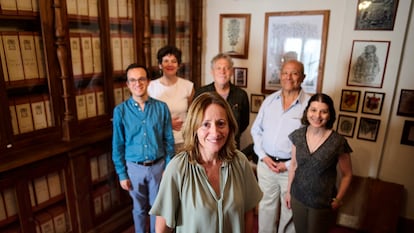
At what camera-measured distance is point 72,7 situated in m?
2.09

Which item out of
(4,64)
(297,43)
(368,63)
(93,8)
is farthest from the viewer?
(297,43)

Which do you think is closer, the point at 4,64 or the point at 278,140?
the point at 4,64

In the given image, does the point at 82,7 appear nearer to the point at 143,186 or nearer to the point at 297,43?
the point at 143,186

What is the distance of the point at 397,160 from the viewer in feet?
8.49

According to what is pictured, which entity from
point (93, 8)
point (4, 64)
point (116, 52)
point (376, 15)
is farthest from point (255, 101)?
point (4, 64)

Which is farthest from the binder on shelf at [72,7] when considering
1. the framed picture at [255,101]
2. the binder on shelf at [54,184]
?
the framed picture at [255,101]

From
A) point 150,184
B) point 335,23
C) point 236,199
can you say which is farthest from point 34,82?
point 335,23

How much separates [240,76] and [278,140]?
137 cm

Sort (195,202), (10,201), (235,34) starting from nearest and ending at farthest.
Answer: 1. (195,202)
2. (10,201)
3. (235,34)

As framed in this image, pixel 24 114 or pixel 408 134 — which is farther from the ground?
pixel 24 114

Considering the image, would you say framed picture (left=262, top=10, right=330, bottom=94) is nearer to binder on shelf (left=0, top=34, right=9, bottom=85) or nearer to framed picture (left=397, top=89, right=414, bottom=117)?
framed picture (left=397, top=89, right=414, bottom=117)

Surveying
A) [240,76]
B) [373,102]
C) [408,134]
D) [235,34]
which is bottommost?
[408,134]

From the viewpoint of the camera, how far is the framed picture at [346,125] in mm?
2719

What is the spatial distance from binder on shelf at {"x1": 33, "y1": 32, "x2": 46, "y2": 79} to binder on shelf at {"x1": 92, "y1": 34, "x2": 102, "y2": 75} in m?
0.41
